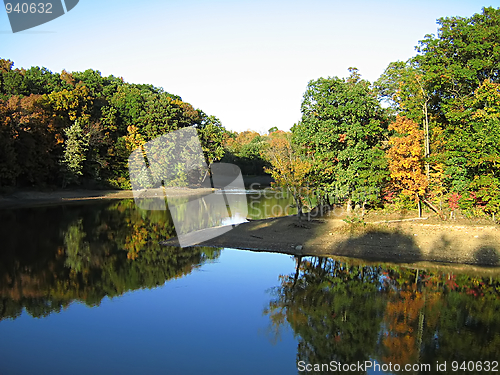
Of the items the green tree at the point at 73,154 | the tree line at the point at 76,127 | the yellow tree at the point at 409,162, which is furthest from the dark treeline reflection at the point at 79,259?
the green tree at the point at 73,154

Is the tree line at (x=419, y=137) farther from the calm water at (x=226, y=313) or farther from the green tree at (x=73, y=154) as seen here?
the green tree at (x=73, y=154)

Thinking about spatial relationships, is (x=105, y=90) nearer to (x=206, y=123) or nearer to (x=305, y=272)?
(x=206, y=123)

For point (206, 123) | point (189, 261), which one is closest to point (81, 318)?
point (189, 261)

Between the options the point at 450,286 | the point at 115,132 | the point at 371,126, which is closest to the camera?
the point at 450,286

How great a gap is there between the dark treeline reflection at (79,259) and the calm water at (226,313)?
9cm

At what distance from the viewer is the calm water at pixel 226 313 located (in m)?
10.8

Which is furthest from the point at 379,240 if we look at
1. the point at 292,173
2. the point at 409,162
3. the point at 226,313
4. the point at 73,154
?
the point at 73,154

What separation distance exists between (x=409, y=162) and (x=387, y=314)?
13651 mm

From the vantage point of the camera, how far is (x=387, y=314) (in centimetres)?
1357

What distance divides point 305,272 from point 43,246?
1506cm

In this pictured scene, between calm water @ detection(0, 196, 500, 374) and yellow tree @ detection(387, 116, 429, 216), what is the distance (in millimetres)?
8014

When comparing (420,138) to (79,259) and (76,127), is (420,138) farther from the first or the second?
(76,127)

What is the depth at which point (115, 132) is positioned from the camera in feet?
213

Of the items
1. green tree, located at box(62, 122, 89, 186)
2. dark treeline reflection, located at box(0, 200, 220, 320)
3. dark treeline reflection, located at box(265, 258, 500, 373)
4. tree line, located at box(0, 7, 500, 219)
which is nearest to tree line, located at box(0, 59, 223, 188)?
green tree, located at box(62, 122, 89, 186)
